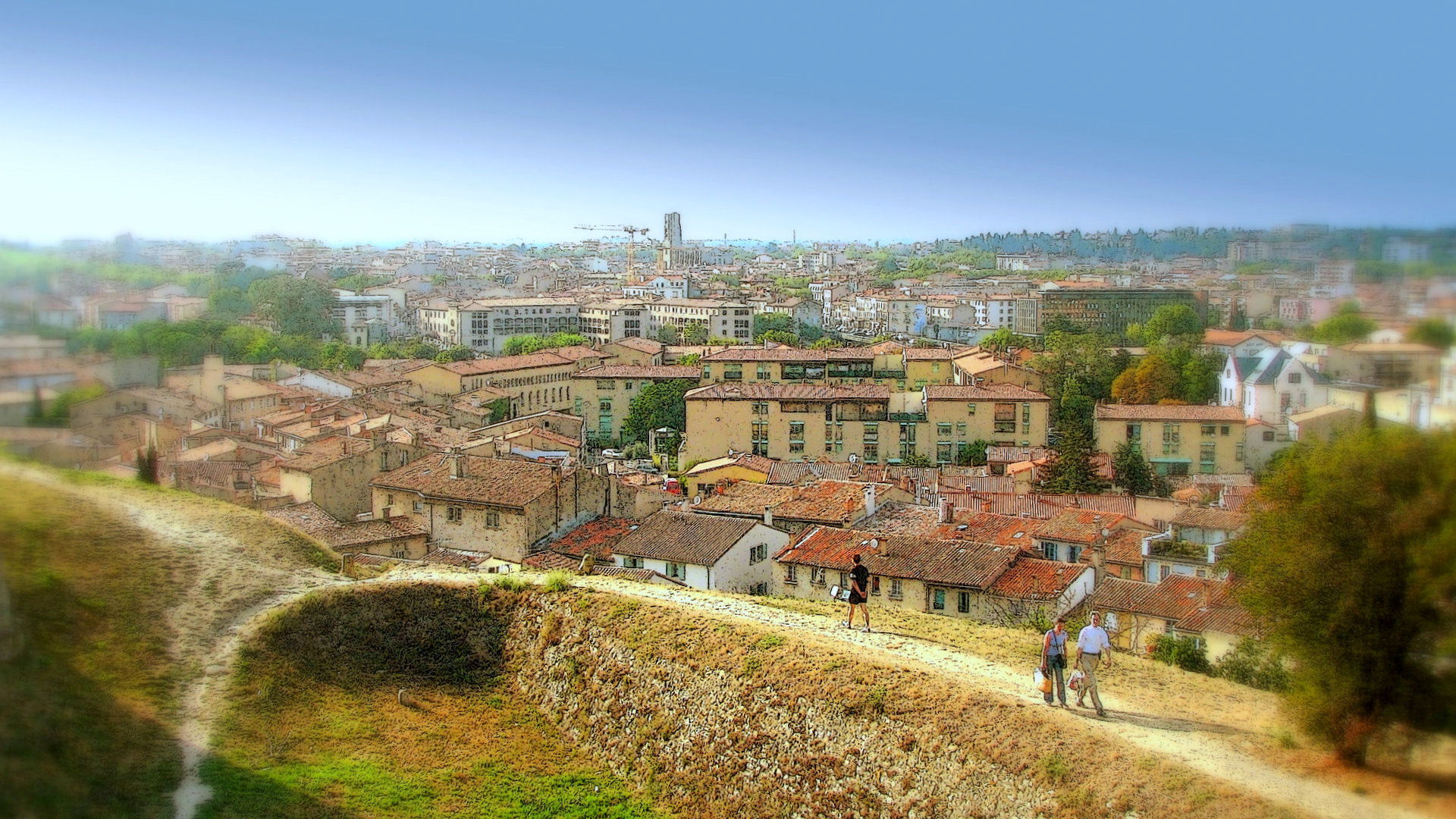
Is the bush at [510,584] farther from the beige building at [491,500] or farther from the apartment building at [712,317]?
the apartment building at [712,317]

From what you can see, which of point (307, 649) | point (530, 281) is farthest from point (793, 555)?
point (530, 281)

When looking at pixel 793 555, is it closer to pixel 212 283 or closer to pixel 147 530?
pixel 147 530

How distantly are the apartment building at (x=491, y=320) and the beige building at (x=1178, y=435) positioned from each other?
35.4 m

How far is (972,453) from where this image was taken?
27.5 metres

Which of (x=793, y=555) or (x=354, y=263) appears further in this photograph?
(x=354, y=263)

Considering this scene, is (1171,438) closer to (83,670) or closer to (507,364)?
(507,364)

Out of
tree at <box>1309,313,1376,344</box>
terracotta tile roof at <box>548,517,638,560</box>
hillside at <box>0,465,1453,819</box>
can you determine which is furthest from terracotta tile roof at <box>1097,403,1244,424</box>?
tree at <box>1309,313,1376,344</box>

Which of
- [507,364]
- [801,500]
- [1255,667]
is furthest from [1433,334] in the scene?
[507,364]

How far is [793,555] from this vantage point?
13539 millimetres

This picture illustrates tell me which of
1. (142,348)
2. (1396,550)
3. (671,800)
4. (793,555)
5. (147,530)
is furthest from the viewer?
(142,348)

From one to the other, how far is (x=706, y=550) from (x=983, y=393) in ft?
54.6

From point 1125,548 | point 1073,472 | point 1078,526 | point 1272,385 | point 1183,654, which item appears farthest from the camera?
point 1073,472

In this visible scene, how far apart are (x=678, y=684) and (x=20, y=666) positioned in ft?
13.6

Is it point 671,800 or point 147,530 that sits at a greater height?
point 147,530
